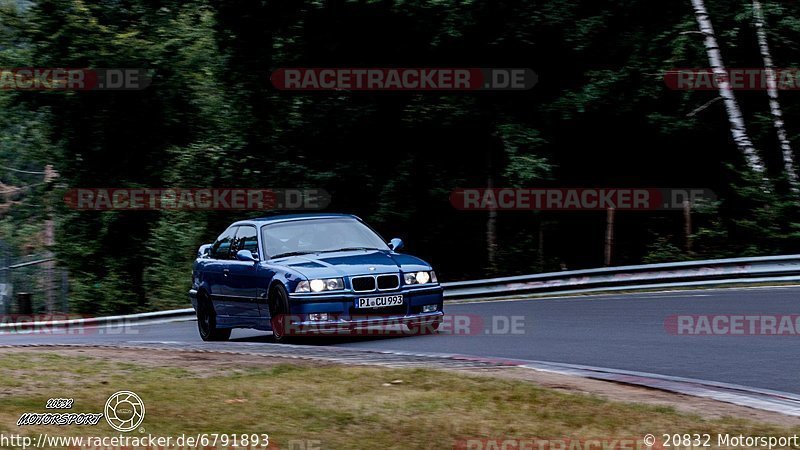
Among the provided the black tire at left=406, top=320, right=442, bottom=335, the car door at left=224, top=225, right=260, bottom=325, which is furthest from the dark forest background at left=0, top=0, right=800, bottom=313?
the car door at left=224, top=225, right=260, bottom=325

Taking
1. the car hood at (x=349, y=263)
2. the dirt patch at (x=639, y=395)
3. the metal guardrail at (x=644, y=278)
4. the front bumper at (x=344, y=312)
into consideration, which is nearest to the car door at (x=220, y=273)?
the car hood at (x=349, y=263)

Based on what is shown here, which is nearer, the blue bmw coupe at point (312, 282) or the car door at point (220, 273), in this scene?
the blue bmw coupe at point (312, 282)

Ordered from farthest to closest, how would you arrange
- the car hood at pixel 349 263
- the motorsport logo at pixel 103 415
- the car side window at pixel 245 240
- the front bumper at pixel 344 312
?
the car side window at pixel 245 240 < the car hood at pixel 349 263 < the front bumper at pixel 344 312 < the motorsport logo at pixel 103 415

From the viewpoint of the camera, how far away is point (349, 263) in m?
14.6

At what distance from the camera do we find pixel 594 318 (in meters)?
16.6

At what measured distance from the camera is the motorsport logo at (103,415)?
7852 millimetres

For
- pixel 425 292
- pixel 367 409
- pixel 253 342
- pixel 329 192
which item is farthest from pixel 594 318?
pixel 329 192

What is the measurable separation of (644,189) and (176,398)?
20918 mm

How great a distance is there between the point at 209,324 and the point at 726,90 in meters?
13.4

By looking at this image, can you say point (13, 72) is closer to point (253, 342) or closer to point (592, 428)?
point (253, 342)

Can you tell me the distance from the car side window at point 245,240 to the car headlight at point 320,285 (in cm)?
150

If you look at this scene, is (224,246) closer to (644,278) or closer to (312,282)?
(312,282)

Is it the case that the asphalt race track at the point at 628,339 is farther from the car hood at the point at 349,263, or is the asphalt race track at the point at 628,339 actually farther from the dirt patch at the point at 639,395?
the dirt patch at the point at 639,395

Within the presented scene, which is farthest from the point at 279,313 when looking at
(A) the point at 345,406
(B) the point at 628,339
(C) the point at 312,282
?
(A) the point at 345,406
